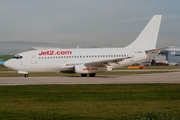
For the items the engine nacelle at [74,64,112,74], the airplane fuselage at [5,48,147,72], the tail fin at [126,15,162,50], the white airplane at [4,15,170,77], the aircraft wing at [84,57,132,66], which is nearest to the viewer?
the aircraft wing at [84,57,132,66]

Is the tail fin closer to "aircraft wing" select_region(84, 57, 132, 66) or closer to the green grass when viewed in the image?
"aircraft wing" select_region(84, 57, 132, 66)

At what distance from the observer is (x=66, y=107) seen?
16.5m

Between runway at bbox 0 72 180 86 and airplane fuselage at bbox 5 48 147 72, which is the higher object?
airplane fuselage at bbox 5 48 147 72

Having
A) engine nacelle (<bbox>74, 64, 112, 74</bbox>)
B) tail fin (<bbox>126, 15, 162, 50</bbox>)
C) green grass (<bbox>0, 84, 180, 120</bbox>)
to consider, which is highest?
tail fin (<bbox>126, 15, 162, 50</bbox>)

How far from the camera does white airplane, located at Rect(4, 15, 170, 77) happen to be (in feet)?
143

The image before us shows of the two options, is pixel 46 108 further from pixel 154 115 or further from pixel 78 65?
pixel 78 65

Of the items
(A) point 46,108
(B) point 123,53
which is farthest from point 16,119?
(B) point 123,53

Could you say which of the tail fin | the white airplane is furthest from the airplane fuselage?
the tail fin

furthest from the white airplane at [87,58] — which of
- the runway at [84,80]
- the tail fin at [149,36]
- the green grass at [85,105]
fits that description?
the green grass at [85,105]

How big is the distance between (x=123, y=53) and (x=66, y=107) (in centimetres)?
2992

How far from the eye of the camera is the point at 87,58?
45281 mm

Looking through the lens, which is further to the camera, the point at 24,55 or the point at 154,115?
the point at 24,55

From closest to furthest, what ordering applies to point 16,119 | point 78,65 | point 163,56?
point 16,119 → point 78,65 → point 163,56

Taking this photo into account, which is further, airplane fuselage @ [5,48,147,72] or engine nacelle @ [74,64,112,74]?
airplane fuselage @ [5,48,147,72]
